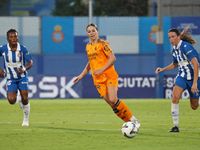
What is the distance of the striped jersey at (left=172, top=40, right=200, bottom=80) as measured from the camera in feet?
25.7

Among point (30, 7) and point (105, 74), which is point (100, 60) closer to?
point (105, 74)

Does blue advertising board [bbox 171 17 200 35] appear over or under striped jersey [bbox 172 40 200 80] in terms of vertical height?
over

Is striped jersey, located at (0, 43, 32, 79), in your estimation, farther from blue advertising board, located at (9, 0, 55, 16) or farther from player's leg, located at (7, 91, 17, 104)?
blue advertising board, located at (9, 0, 55, 16)

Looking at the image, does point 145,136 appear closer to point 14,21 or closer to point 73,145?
point 73,145

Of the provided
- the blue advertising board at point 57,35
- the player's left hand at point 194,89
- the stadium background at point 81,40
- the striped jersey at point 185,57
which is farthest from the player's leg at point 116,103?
the blue advertising board at point 57,35

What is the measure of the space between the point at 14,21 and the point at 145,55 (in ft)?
24.4

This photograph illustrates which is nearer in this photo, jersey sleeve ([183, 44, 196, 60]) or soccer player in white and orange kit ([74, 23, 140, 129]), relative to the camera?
soccer player in white and orange kit ([74, 23, 140, 129])

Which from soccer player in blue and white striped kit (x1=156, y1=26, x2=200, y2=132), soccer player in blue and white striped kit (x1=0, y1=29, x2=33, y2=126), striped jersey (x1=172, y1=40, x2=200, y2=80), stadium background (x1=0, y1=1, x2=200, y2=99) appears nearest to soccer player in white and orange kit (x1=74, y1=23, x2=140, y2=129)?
soccer player in blue and white striped kit (x1=156, y1=26, x2=200, y2=132)

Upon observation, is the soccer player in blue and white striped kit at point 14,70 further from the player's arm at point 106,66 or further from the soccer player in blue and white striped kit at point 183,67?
the soccer player in blue and white striped kit at point 183,67

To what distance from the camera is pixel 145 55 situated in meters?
21.5

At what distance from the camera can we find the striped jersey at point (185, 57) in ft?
25.7

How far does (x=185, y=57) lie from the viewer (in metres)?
7.90

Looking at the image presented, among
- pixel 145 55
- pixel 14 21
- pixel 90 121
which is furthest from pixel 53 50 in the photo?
pixel 90 121

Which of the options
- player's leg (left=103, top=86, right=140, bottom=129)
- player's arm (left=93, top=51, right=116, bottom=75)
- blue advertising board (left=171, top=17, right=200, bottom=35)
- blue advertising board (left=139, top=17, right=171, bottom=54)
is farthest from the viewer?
blue advertising board (left=139, top=17, right=171, bottom=54)
